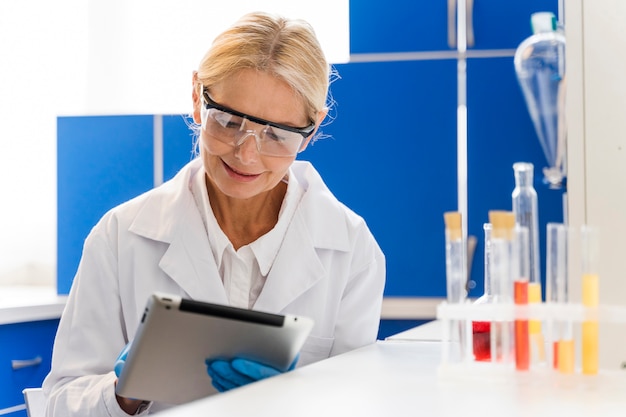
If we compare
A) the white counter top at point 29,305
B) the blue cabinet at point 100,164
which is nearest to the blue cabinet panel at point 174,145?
the blue cabinet at point 100,164

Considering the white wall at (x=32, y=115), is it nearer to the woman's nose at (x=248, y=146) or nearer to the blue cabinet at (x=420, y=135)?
the blue cabinet at (x=420, y=135)

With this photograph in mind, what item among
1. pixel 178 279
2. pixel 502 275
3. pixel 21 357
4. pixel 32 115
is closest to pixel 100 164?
pixel 32 115

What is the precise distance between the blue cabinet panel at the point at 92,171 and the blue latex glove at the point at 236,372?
182 centimetres

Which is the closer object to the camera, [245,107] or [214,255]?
[245,107]

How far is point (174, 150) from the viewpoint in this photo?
3.01 m

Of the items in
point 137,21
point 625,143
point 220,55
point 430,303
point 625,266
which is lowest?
point 430,303

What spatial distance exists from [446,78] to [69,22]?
1.54 meters

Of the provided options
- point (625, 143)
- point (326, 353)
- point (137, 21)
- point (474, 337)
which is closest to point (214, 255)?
point (326, 353)

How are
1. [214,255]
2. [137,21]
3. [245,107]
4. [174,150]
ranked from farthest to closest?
[137,21] < [174,150] < [214,255] < [245,107]

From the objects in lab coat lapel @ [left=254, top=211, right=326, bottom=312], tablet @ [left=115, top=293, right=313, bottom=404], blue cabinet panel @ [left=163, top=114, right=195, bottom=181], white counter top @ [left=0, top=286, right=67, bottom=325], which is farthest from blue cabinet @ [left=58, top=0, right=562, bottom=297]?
tablet @ [left=115, top=293, right=313, bottom=404]

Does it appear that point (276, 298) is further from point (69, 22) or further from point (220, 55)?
point (69, 22)

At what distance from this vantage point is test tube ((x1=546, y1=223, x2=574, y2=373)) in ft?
3.54

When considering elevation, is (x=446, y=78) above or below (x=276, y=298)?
above

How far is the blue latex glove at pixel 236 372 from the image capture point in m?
1.25
